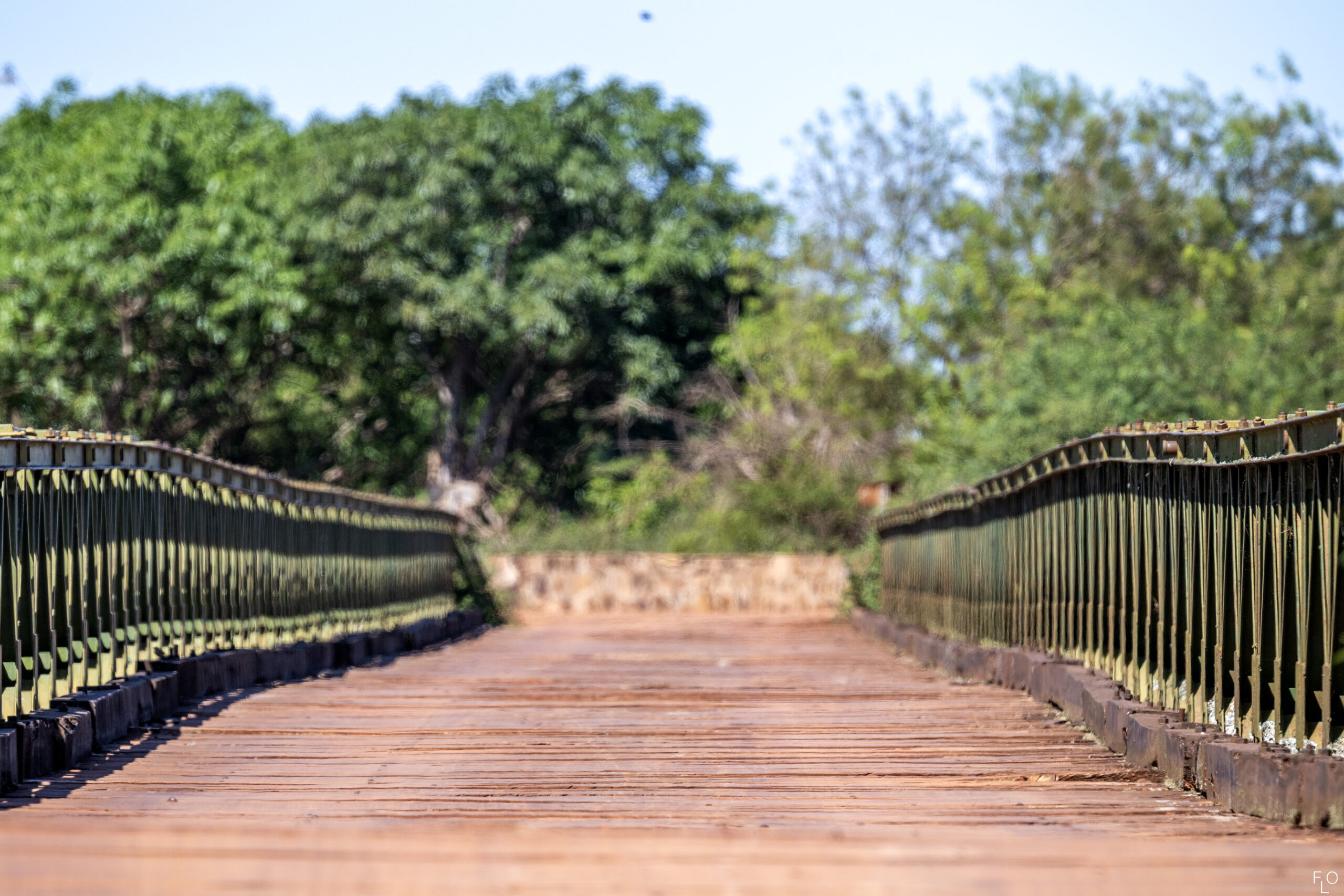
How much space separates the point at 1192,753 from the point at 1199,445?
1364mm

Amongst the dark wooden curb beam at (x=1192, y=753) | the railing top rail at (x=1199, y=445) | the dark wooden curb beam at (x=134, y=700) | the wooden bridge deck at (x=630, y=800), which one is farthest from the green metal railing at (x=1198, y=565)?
the dark wooden curb beam at (x=134, y=700)

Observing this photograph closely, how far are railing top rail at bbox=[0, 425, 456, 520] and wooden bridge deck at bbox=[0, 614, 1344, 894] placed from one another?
4.41 feet

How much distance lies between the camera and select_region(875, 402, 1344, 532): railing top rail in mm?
5102

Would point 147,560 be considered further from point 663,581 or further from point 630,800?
point 663,581

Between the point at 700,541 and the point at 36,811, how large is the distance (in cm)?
2570

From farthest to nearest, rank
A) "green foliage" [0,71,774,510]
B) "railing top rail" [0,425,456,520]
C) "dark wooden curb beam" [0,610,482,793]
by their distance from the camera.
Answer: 1. "green foliage" [0,71,774,510]
2. "railing top rail" [0,425,456,520]
3. "dark wooden curb beam" [0,610,482,793]

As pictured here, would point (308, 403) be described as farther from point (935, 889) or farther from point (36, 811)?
point (935, 889)

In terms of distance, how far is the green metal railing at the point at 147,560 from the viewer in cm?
662

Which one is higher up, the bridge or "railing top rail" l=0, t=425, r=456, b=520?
"railing top rail" l=0, t=425, r=456, b=520

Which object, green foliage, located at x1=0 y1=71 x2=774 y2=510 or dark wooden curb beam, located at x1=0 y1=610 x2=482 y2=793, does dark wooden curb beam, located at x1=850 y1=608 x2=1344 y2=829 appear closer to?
dark wooden curb beam, located at x1=0 y1=610 x2=482 y2=793

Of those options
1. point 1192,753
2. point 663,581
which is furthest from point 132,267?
point 1192,753

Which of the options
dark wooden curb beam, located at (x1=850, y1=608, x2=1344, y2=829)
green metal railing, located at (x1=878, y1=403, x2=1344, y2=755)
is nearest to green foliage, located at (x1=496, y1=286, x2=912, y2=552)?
green metal railing, located at (x1=878, y1=403, x2=1344, y2=755)

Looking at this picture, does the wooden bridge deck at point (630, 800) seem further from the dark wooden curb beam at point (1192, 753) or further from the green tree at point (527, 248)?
the green tree at point (527, 248)

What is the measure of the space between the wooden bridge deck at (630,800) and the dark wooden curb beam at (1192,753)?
9cm
